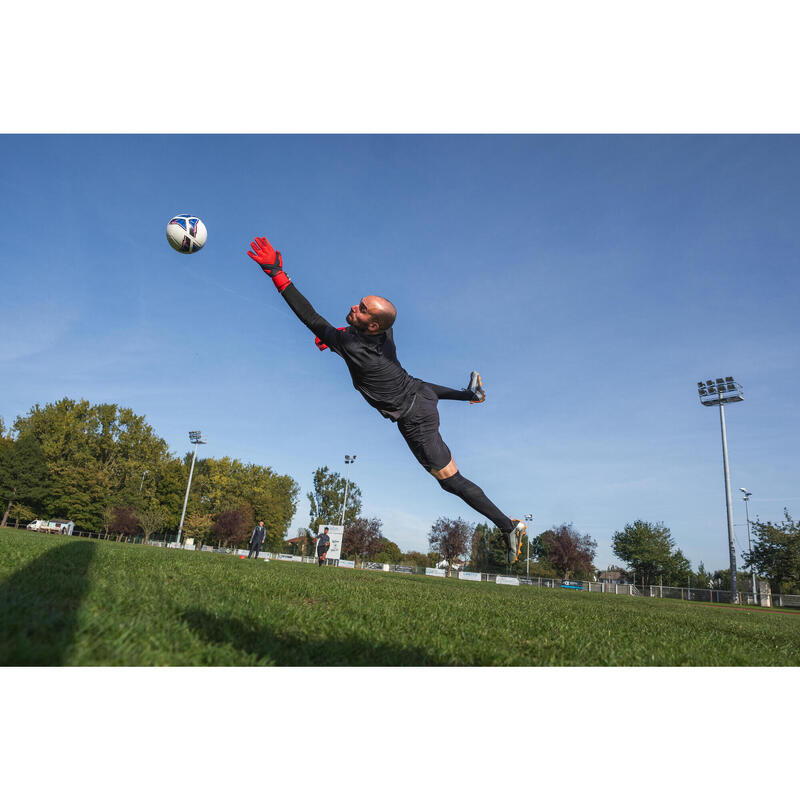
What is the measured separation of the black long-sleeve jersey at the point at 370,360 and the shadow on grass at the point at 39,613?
3243mm

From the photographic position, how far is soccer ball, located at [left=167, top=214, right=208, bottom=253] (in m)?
7.80

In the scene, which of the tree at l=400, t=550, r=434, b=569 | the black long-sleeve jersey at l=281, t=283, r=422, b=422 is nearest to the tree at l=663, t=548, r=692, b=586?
the tree at l=400, t=550, r=434, b=569

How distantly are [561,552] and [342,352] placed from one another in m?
64.6

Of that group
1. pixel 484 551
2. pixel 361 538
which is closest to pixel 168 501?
pixel 361 538

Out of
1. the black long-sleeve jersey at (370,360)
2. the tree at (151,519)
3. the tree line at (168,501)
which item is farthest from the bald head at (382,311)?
the tree at (151,519)

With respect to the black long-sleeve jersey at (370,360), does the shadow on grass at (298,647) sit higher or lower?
lower

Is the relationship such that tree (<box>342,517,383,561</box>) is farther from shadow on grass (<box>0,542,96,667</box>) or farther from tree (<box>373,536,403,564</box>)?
shadow on grass (<box>0,542,96,667</box>)

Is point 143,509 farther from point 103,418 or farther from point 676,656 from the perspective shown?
point 676,656

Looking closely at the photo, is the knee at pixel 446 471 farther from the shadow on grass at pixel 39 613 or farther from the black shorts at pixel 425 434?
the shadow on grass at pixel 39 613

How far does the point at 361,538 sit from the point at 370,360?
58263 millimetres

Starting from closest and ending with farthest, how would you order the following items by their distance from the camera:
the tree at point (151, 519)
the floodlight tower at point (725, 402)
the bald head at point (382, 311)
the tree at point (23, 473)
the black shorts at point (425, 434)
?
the bald head at point (382, 311)
the black shorts at point (425, 434)
the floodlight tower at point (725, 402)
the tree at point (23, 473)
the tree at point (151, 519)

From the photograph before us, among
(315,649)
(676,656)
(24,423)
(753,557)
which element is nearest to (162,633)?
(315,649)

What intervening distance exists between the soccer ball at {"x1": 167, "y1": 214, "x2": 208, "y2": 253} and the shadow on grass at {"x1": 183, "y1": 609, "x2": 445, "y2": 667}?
6.15 meters

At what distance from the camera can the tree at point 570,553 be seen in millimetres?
62625
